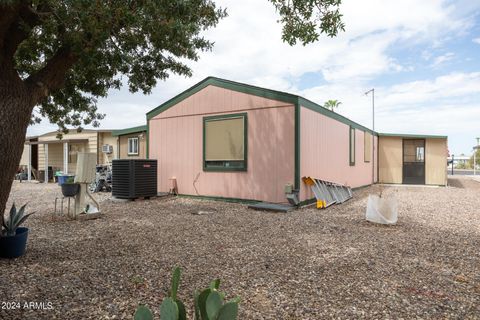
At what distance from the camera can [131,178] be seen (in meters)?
8.30

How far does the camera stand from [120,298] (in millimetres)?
2506

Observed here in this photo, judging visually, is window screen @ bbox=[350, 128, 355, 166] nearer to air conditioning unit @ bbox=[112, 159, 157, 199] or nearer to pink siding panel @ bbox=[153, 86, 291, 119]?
pink siding panel @ bbox=[153, 86, 291, 119]

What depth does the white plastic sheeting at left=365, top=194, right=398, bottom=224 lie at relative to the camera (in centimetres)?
552

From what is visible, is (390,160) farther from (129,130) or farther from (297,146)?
(129,130)

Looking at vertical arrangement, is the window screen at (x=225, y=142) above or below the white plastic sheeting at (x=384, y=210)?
above

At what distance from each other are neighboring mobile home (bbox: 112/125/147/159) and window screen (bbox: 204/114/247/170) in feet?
15.2

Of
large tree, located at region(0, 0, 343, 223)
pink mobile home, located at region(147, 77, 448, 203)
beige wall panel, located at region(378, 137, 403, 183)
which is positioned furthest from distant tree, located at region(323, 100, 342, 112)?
large tree, located at region(0, 0, 343, 223)

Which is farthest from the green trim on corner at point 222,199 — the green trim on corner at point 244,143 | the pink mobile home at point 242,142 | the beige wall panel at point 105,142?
the beige wall panel at point 105,142

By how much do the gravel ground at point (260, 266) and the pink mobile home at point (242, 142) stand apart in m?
1.86

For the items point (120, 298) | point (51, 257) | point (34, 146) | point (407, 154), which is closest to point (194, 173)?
point (51, 257)

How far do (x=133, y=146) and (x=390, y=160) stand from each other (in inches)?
497

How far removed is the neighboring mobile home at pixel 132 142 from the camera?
41.3ft

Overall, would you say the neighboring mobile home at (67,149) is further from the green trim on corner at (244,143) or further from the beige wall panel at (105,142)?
the green trim on corner at (244,143)

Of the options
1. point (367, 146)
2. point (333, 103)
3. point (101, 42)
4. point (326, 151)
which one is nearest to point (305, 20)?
point (101, 42)
